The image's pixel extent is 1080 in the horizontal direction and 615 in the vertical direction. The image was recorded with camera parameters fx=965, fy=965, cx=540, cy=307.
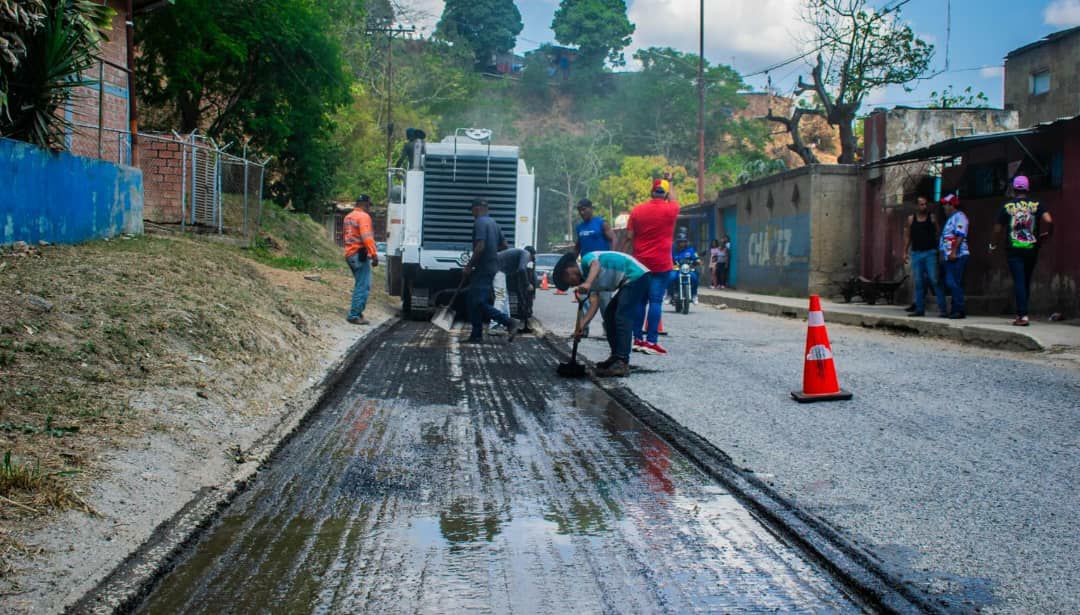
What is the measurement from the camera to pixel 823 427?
21.5 ft

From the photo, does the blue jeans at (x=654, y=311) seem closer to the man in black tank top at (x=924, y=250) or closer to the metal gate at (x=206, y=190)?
the man in black tank top at (x=924, y=250)

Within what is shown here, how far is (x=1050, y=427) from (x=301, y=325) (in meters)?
8.24

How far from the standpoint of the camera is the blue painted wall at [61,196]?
10250 millimetres

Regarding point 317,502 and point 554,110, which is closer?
point 317,502

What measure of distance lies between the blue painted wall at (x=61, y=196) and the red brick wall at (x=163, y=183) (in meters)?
4.88

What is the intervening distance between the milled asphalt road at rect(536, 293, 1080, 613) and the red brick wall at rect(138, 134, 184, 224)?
11536 millimetres

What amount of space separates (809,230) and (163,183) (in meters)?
15.8

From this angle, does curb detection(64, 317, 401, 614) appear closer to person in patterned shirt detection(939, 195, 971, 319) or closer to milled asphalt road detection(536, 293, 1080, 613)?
milled asphalt road detection(536, 293, 1080, 613)

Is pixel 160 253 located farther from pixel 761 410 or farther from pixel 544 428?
pixel 761 410

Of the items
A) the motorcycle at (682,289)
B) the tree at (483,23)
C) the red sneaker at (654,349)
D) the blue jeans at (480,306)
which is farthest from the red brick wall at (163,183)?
the tree at (483,23)

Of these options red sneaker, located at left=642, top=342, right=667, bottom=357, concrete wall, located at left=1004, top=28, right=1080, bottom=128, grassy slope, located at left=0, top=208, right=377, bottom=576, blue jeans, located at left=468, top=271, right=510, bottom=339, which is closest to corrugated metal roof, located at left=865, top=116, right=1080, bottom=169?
red sneaker, located at left=642, top=342, right=667, bottom=357

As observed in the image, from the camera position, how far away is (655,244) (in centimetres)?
1093

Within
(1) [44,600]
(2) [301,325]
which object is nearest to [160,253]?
(2) [301,325]

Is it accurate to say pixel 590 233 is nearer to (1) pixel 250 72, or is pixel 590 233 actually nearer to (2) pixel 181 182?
(2) pixel 181 182
